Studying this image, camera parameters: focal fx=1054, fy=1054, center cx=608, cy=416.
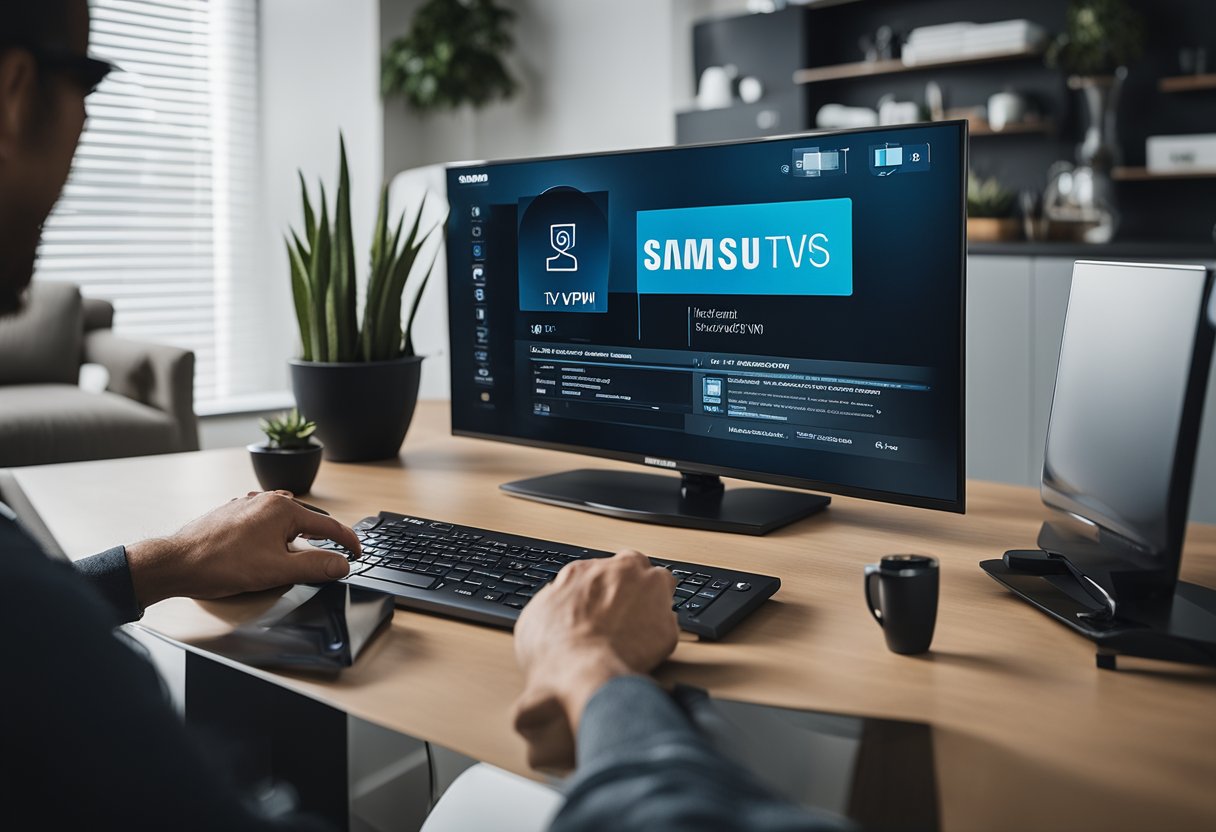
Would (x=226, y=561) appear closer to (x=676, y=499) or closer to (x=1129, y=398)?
(x=676, y=499)

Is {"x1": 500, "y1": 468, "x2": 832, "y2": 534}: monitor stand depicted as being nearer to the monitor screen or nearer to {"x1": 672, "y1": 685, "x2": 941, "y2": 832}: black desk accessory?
the monitor screen

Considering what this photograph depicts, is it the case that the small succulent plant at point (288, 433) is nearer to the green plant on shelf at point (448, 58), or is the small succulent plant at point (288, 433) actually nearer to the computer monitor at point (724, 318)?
the computer monitor at point (724, 318)

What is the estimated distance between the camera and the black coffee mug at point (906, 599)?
0.86 metres

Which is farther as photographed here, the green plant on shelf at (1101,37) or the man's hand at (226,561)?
the green plant on shelf at (1101,37)

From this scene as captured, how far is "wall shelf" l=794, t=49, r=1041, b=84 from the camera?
3.80 meters

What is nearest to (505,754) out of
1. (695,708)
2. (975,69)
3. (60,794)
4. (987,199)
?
(695,708)

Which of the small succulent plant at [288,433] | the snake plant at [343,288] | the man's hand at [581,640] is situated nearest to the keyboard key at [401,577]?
the man's hand at [581,640]

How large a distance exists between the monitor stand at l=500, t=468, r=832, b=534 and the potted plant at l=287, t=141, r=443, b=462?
0.30m

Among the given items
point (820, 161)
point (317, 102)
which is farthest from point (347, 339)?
point (317, 102)

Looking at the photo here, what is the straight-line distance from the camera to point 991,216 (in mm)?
3727

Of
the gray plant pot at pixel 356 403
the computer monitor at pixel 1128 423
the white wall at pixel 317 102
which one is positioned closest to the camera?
the computer monitor at pixel 1128 423

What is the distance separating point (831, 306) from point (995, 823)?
0.69 meters

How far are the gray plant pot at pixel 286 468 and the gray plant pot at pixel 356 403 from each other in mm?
182

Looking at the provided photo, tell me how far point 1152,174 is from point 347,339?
3.01 m
